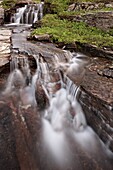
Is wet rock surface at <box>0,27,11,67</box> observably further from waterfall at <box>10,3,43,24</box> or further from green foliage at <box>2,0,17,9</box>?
green foliage at <box>2,0,17,9</box>

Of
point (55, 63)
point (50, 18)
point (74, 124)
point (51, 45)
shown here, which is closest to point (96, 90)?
point (74, 124)

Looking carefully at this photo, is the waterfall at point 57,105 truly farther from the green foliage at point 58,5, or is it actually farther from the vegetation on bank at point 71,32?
the green foliage at point 58,5

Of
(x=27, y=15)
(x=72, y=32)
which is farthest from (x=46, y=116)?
(x=27, y=15)

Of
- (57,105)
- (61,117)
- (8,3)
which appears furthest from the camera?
(8,3)

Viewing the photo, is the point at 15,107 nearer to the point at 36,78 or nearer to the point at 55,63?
the point at 36,78

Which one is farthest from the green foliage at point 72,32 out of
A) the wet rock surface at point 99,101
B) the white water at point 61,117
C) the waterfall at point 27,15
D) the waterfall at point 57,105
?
the wet rock surface at point 99,101

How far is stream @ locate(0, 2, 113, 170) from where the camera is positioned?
517 cm

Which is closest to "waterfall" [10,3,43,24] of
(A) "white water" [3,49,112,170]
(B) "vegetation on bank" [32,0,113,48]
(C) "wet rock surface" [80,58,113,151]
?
(B) "vegetation on bank" [32,0,113,48]

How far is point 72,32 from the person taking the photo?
10.5 metres

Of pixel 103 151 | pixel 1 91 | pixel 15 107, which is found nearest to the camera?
pixel 103 151

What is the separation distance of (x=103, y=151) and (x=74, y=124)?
1155 millimetres

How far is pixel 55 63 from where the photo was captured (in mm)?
7723

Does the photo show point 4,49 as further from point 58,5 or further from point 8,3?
point 8,3

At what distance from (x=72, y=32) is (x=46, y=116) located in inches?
209
